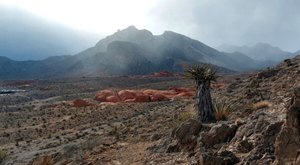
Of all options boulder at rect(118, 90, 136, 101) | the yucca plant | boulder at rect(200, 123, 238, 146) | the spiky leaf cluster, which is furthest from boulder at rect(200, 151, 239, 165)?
boulder at rect(118, 90, 136, 101)

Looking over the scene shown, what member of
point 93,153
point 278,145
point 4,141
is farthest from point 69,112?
point 278,145

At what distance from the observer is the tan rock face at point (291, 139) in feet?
25.4

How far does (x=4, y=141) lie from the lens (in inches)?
1368

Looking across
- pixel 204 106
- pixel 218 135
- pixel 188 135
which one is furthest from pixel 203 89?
pixel 218 135

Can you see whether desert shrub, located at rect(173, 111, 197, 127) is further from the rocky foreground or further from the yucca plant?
the yucca plant

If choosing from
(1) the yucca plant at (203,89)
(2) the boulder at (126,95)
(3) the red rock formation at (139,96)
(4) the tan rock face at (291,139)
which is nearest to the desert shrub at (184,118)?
(1) the yucca plant at (203,89)

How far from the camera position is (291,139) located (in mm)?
8109

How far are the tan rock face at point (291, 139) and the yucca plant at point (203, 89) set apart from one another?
31.7 feet

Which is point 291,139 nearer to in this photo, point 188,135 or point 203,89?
point 188,135

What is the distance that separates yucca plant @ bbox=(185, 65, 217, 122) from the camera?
1836 centimetres

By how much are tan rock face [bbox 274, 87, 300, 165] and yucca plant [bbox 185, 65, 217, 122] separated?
9.66 m

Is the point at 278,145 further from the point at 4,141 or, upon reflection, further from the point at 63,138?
the point at 4,141

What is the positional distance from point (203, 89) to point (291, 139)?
1089cm

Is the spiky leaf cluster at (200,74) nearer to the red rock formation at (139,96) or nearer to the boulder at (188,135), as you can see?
the boulder at (188,135)
